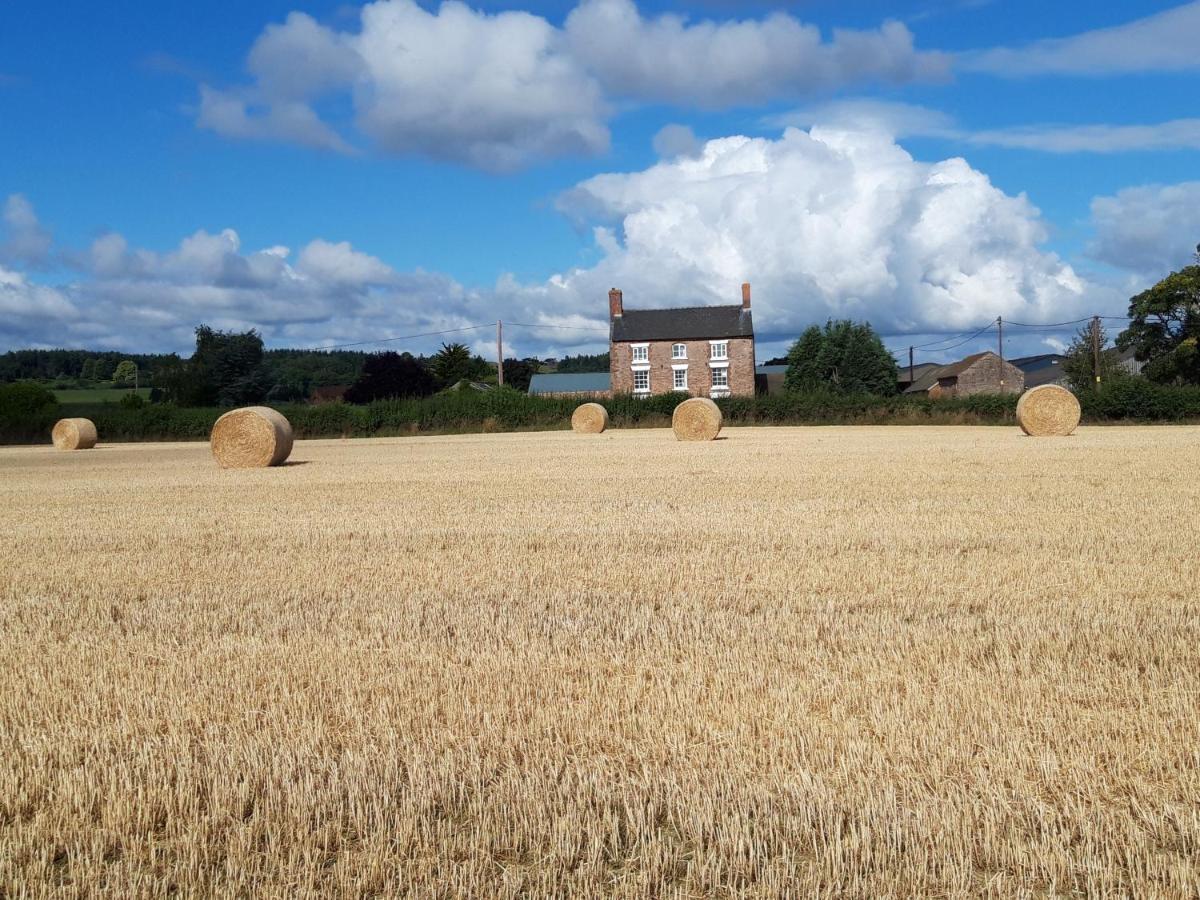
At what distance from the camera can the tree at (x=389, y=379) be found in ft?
328

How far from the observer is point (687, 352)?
288 ft

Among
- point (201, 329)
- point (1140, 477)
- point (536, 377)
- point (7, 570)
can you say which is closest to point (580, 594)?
point (7, 570)

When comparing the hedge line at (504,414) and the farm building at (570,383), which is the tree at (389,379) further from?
the hedge line at (504,414)

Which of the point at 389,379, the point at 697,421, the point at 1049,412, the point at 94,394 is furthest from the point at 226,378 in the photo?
the point at 1049,412

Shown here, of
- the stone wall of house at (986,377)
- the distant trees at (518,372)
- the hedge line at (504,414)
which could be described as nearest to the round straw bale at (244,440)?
the hedge line at (504,414)

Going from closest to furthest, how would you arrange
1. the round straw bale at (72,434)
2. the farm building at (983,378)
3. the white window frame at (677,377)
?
the round straw bale at (72,434)
the white window frame at (677,377)
the farm building at (983,378)

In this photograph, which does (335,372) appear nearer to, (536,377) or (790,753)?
(536,377)

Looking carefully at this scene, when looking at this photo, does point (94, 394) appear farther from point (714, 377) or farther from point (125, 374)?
point (714, 377)

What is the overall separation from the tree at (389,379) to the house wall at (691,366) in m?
21.5

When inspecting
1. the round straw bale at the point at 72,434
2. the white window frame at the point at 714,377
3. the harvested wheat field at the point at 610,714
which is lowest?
the harvested wheat field at the point at 610,714

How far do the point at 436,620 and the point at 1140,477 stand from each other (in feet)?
50.8

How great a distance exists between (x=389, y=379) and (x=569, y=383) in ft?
58.8

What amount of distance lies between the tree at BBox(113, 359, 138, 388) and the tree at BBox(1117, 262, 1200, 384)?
10348cm

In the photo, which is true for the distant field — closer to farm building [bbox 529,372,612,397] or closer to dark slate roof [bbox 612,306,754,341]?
farm building [bbox 529,372,612,397]
